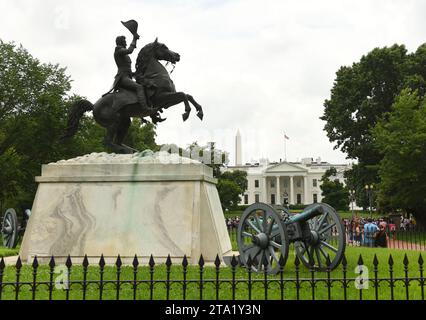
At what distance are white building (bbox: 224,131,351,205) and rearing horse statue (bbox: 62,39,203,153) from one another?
104113 millimetres

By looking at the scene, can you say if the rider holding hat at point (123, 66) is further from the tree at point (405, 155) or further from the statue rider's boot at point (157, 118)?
the tree at point (405, 155)

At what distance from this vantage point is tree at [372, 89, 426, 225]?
2578 centimetres

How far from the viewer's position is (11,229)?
15.6 meters

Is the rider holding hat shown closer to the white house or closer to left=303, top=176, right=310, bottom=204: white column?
the white house

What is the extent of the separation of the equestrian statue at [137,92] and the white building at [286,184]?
10416 centimetres

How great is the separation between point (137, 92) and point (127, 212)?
2921 mm

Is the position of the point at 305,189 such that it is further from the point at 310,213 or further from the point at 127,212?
the point at 310,213

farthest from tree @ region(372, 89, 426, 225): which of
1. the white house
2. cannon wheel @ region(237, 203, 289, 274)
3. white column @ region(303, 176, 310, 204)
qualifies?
white column @ region(303, 176, 310, 204)

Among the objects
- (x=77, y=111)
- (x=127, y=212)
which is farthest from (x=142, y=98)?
(x=127, y=212)
